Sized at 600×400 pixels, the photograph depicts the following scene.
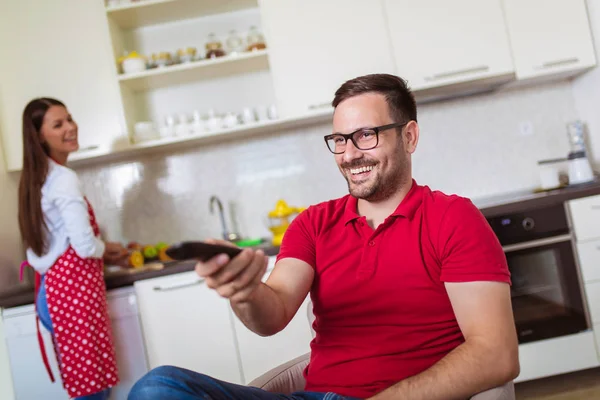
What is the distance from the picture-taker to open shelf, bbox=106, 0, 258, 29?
10.1 feet

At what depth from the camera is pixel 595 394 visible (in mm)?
2656

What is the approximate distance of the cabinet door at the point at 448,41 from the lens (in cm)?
297

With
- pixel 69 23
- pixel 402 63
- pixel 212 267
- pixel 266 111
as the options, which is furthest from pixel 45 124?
pixel 212 267

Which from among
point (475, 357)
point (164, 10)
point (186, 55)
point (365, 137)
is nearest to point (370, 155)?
point (365, 137)

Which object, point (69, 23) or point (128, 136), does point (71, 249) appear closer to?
point (128, 136)

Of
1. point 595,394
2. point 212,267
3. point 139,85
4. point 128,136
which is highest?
point 139,85

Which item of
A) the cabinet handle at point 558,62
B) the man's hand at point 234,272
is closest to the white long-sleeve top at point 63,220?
the man's hand at point 234,272

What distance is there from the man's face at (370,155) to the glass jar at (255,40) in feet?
5.39

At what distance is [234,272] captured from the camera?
40.9 inches

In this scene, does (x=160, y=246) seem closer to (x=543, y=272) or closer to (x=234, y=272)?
(x=543, y=272)

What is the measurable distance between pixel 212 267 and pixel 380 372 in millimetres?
526

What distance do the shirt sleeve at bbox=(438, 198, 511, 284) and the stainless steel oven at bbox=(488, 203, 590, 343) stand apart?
141cm

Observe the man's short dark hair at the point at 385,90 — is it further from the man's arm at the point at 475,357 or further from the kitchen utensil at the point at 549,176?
the kitchen utensil at the point at 549,176

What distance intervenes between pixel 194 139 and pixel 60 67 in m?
0.74
